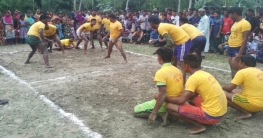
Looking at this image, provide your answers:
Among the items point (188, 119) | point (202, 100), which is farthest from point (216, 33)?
point (188, 119)

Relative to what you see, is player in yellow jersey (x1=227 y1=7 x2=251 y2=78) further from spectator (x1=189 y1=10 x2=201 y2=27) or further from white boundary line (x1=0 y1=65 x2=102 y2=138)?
spectator (x1=189 y1=10 x2=201 y2=27)

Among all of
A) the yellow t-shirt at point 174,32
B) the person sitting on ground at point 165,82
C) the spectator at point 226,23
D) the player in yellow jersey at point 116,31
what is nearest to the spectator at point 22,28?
the player in yellow jersey at point 116,31

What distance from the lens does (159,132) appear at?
4.25 metres

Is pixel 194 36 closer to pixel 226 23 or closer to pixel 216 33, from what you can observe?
pixel 226 23

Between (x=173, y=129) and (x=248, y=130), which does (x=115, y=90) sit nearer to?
(x=173, y=129)

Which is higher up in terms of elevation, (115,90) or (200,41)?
(200,41)

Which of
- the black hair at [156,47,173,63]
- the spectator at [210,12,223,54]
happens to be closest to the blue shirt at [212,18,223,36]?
the spectator at [210,12,223,54]

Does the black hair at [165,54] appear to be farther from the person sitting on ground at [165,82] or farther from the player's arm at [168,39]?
the player's arm at [168,39]

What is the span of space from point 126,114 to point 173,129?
96 centimetres

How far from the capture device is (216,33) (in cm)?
1209

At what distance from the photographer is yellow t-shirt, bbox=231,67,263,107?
14.8 feet

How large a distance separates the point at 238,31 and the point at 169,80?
268cm

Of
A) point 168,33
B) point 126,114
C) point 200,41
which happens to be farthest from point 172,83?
point 200,41

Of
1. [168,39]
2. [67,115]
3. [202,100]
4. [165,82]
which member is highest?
[168,39]
